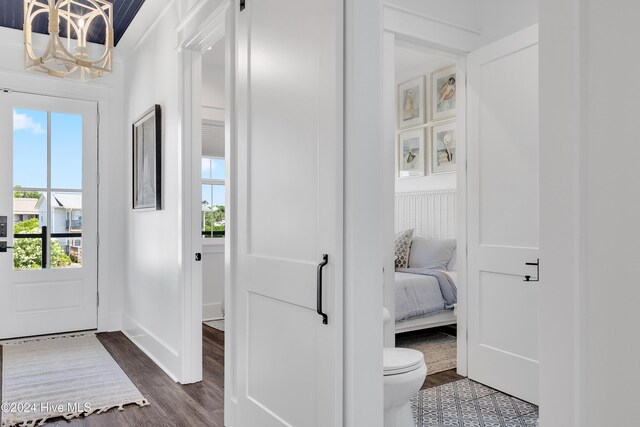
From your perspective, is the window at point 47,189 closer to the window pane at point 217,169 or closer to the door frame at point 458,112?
the window pane at point 217,169

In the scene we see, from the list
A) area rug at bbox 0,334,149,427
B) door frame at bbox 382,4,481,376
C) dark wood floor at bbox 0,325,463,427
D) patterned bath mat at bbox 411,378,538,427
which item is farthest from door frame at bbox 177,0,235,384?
patterned bath mat at bbox 411,378,538,427

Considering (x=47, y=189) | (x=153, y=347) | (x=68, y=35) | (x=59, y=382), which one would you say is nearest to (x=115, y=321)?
(x=153, y=347)

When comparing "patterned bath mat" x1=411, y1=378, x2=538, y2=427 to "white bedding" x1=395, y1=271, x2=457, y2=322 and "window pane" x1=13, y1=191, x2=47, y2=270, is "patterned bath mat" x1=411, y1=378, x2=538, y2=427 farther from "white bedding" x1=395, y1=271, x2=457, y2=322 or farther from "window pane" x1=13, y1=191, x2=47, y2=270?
"window pane" x1=13, y1=191, x2=47, y2=270

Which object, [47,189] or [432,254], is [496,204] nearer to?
[432,254]

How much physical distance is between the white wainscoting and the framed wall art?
9.88 ft

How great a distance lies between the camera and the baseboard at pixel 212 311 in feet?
16.9

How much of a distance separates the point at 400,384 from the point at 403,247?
317cm

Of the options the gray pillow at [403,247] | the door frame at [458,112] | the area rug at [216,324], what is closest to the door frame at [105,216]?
the area rug at [216,324]

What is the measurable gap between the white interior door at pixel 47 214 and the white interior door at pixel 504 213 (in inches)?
138

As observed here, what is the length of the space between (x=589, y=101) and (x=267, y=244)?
1.53 metres

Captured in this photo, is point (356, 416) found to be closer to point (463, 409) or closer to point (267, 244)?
point (267, 244)

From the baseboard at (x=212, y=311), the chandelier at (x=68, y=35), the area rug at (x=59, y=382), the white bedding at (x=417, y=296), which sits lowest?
the area rug at (x=59, y=382)

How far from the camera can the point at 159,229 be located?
3.64 meters

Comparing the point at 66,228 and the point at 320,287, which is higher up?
the point at 66,228
